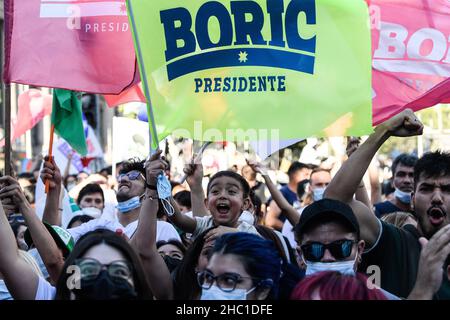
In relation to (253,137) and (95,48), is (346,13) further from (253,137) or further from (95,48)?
(95,48)

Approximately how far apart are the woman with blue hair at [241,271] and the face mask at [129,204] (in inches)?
133

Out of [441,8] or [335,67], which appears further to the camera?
[441,8]

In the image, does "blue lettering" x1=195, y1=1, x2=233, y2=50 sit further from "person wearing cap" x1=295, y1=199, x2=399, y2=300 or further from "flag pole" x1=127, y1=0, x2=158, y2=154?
"person wearing cap" x1=295, y1=199, x2=399, y2=300

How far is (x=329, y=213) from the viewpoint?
4418 millimetres

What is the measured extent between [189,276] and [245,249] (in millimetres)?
772

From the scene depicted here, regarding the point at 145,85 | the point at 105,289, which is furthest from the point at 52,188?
the point at 105,289

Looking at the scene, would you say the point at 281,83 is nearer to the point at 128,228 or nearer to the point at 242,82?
the point at 242,82

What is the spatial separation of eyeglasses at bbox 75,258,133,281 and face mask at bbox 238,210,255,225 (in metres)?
2.74

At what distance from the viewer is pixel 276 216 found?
1046 cm

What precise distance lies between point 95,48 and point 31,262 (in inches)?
102
